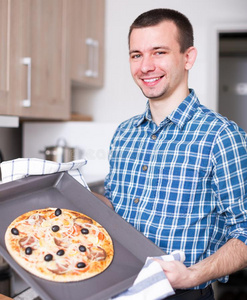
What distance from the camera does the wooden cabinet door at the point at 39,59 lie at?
2088 mm

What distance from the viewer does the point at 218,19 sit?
303cm

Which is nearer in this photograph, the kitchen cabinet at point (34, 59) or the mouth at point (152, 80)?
the mouth at point (152, 80)

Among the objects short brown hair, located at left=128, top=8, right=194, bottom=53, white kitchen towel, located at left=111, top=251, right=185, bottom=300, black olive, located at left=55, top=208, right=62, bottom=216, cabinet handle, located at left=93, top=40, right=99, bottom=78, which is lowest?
white kitchen towel, located at left=111, top=251, right=185, bottom=300

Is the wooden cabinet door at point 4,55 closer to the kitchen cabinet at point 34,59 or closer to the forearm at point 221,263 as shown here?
the kitchen cabinet at point 34,59

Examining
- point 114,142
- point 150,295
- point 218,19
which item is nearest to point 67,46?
point 218,19

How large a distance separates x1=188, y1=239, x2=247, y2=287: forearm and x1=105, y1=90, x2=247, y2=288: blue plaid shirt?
31mm

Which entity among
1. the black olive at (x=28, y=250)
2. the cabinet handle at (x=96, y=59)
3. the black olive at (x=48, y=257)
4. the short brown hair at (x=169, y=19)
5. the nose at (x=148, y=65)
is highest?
the cabinet handle at (x=96, y=59)

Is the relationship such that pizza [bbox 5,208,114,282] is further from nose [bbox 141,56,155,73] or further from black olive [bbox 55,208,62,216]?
nose [bbox 141,56,155,73]

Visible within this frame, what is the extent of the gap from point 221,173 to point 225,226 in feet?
0.58

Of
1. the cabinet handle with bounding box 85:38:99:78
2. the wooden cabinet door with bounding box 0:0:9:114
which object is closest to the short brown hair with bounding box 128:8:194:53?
the wooden cabinet door with bounding box 0:0:9:114

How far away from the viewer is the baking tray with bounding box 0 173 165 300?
36.2 inches

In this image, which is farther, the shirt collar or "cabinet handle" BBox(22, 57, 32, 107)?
"cabinet handle" BBox(22, 57, 32, 107)

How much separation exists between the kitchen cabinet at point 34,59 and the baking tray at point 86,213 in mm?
912

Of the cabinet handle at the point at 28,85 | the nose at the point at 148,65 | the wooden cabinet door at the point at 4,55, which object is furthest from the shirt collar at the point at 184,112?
the cabinet handle at the point at 28,85
